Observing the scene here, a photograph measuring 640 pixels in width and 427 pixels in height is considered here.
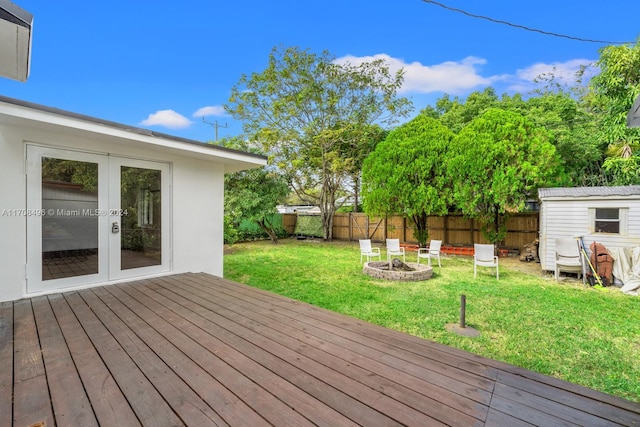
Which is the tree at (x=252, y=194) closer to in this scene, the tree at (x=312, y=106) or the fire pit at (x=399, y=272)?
the tree at (x=312, y=106)

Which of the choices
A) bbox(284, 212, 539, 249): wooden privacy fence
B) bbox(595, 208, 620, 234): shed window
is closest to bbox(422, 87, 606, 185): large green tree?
bbox(284, 212, 539, 249): wooden privacy fence

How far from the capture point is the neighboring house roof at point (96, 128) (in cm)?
304

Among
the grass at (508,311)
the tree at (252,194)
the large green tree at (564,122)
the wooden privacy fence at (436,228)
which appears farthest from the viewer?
the tree at (252,194)

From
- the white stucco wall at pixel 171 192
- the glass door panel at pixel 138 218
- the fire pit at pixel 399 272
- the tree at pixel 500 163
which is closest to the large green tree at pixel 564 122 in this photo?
the tree at pixel 500 163

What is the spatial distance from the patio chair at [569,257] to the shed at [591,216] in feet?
1.45

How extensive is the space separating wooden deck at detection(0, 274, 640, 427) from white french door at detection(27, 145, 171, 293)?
0.99 metres

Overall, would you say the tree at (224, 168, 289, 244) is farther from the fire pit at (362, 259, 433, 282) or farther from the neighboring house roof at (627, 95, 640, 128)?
the neighboring house roof at (627, 95, 640, 128)

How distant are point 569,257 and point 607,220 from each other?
1.25m

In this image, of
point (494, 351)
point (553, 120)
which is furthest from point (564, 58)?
point (494, 351)

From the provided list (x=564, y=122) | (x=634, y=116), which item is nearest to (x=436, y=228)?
(x=564, y=122)

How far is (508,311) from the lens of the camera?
4.48 meters

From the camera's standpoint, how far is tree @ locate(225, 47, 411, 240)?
1319 cm

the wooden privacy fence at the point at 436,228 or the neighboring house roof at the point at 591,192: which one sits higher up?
the neighboring house roof at the point at 591,192

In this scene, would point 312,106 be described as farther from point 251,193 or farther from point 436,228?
point 436,228
